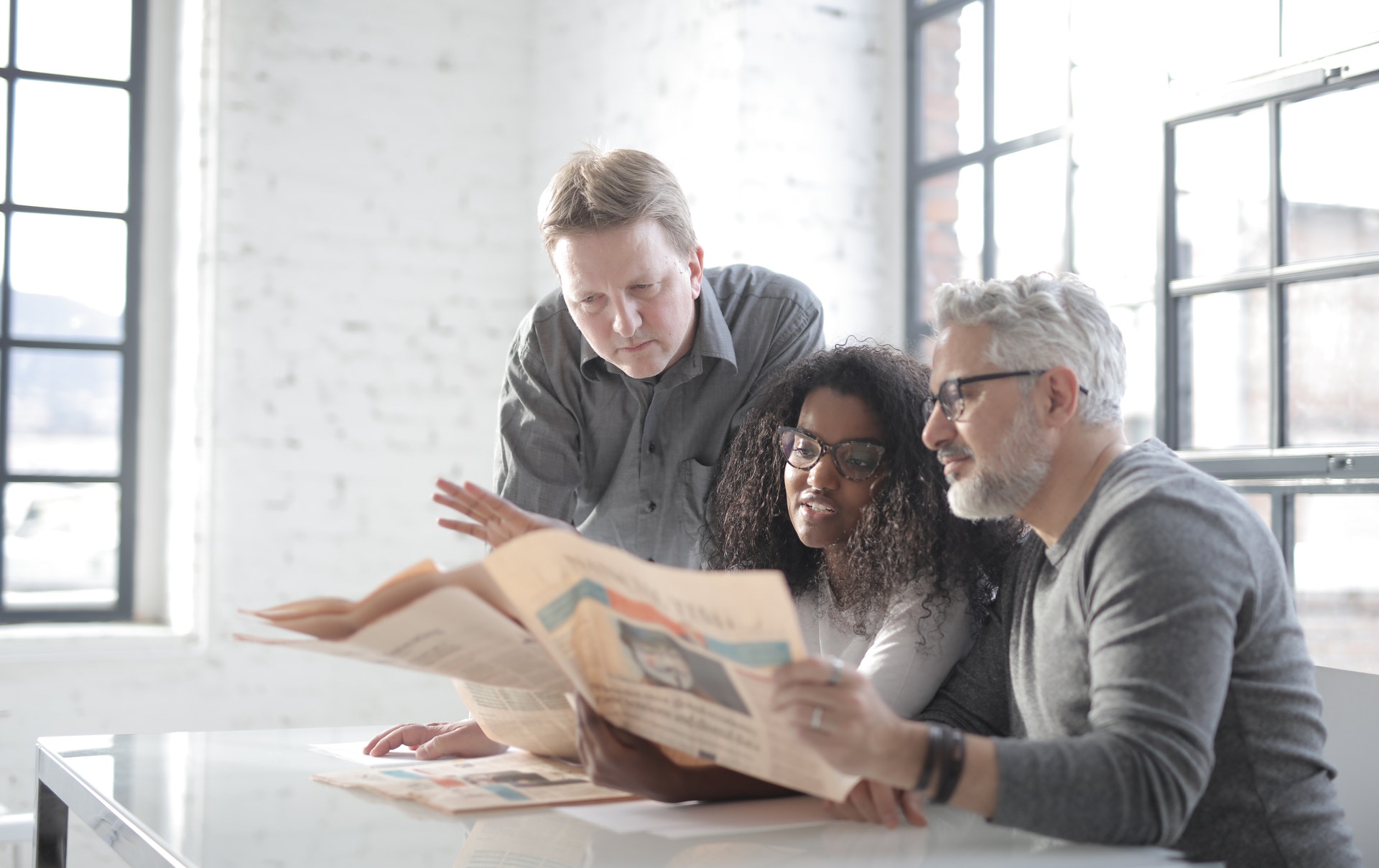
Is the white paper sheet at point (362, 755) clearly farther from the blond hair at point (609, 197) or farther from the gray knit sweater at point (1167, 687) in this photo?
the blond hair at point (609, 197)

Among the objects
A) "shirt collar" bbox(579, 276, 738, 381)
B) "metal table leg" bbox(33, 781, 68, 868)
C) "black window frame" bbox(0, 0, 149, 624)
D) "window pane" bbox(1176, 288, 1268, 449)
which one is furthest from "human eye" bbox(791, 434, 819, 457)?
"black window frame" bbox(0, 0, 149, 624)

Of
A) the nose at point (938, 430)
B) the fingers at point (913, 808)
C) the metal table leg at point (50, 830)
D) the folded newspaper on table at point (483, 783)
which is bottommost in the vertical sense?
the metal table leg at point (50, 830)

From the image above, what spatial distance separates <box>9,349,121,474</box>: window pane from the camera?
4.16 meters

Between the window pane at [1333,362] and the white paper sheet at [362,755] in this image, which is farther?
the window pane at [1333,362]

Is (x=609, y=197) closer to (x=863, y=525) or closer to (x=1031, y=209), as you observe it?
(x=863, y=525)

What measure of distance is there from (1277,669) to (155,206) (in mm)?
3990

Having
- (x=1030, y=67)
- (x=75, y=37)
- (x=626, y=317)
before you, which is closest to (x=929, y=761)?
(x=626, y=317)

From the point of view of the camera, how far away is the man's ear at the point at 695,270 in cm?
212

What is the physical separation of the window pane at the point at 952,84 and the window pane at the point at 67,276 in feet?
8.65

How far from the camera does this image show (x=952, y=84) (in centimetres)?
376

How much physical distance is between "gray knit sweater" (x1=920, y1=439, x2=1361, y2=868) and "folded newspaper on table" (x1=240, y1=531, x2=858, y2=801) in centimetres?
21

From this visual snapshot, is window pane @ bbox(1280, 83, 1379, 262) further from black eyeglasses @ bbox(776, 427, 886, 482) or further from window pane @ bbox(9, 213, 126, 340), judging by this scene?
window pane @ bbox(9, 213, 126, 340)

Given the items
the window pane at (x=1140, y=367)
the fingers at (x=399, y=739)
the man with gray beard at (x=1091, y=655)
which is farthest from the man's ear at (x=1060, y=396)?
the window pane at (x=1140, y=367)

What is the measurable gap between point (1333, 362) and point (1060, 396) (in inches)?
58.9
